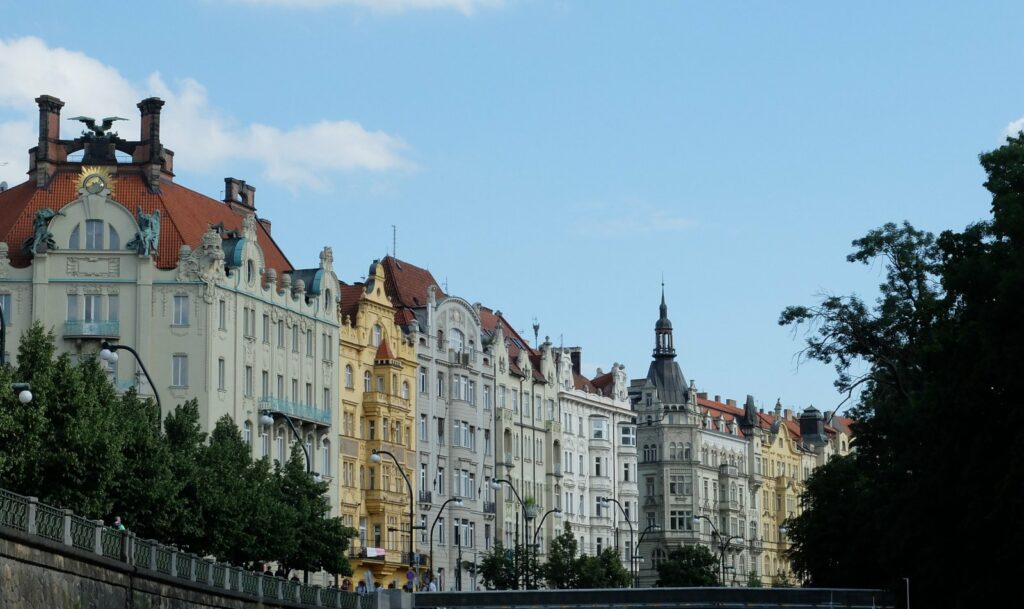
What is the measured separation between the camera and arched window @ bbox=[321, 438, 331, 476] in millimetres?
112938

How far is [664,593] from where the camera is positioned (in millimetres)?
83188

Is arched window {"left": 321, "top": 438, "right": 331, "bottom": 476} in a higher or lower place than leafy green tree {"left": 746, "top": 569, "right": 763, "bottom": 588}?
higher

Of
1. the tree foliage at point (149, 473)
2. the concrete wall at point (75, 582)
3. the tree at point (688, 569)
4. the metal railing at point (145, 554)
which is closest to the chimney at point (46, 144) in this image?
the tree foliage at point (149, 473)

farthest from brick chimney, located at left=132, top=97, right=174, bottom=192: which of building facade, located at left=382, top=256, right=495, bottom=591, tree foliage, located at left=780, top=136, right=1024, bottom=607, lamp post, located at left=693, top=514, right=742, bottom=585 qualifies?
lamp post, located at left=693, top=514, right=742, bottom=585

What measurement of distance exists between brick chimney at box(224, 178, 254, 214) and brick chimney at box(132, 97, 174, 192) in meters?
9.15

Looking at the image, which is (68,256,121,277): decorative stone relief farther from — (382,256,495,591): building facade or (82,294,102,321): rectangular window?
(382,256,495,591): building facade

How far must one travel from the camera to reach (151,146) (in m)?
107

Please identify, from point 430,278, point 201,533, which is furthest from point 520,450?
point 201,533

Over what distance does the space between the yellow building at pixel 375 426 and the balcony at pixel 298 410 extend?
12.0 ft

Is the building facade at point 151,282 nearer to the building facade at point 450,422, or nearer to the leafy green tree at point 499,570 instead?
the leafy green tree at point 499,570

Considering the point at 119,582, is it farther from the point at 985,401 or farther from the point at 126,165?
the point at 126,165

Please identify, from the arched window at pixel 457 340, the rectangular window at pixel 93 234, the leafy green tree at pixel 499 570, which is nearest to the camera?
the rectangular window at pixel 93 234

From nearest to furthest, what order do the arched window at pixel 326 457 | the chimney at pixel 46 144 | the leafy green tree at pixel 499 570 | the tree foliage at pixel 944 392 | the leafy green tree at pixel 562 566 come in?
the tree foliage at pixel 944 392 → the chimney at pixel 46 144 → the arched window at pixel 326 457 → the leafy green tree at pixel 499 570 → the leafy green tree at pixel 562 566

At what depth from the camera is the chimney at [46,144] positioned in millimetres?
106000
